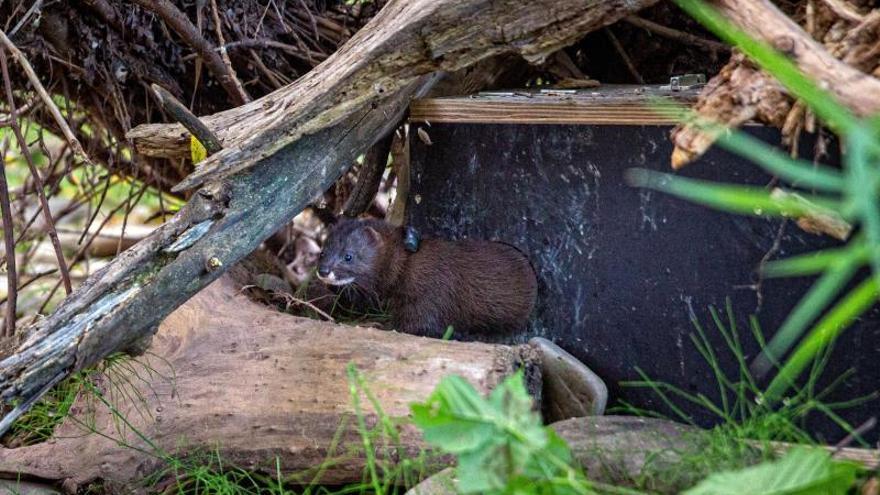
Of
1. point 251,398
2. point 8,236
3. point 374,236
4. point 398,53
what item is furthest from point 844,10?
point 8,236

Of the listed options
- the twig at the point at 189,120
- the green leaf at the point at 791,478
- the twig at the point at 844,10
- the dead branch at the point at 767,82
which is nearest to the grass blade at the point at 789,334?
the dead branch at the point at 767,82

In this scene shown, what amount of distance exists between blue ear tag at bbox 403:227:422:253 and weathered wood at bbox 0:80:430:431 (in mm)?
477

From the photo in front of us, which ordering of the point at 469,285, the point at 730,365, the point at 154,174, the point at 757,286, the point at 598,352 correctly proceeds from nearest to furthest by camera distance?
1. the point at 757,286
2. the point at 730,365
3. the point at 598,352
4. the point at 469,285
5. the point at 154,174

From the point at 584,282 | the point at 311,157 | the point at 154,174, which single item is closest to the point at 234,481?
the point at 311,157

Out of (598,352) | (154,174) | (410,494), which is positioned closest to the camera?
(410,494)

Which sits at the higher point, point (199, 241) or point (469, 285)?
point (199, 241)

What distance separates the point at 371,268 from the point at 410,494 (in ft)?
4.58

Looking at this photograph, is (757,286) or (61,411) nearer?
(757,286)

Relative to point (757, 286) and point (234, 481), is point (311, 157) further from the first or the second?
point (757, 286)

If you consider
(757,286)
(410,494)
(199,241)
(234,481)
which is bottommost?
(234,481)

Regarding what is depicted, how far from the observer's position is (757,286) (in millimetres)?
2943

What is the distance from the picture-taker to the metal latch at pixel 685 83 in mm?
3449

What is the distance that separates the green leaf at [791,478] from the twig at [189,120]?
167 centimetres

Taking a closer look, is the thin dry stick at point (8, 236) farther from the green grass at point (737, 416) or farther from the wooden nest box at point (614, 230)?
the green grass at point (737, 416)
